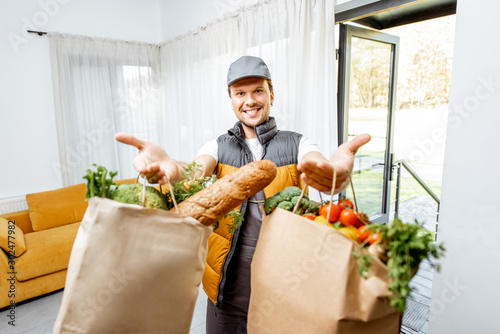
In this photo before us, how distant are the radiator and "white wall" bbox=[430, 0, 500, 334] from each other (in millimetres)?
4230

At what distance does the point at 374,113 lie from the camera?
313cm

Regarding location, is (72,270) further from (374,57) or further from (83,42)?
(83,42)

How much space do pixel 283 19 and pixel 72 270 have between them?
251 centimetres

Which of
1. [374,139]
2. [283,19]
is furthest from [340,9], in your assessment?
[374,139]

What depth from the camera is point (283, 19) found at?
2541 millimetres

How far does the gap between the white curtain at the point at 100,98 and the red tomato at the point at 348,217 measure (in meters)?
4.01

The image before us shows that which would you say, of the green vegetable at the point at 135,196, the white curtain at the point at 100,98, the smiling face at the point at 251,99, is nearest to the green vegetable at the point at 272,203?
the green vegetable at the point at 135,196

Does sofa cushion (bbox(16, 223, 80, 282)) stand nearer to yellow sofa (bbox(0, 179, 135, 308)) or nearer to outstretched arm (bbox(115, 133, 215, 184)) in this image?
yellow sofa (bbox(0, 179, 135, 308))

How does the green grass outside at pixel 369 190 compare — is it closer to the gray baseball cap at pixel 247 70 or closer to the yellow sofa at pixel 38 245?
the gray baseball cap at pixel 247 70

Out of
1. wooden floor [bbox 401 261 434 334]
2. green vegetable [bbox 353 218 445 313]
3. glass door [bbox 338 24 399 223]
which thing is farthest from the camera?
glass door [bbox 338 24 399 223]

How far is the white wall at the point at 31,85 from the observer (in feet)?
11.2

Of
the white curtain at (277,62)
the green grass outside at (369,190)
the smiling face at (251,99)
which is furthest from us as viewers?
the green grass outside at (369,190)

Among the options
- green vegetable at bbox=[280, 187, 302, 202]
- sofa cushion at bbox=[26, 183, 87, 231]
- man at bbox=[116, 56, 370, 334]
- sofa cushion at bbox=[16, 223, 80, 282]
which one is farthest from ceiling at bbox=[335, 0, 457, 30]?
sofa cushion at bbox=[16, 223, 80, 282]

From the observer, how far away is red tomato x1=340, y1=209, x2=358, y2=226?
2.39 ft
